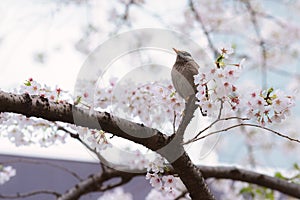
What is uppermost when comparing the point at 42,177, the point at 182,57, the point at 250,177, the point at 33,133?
the point at 182,57

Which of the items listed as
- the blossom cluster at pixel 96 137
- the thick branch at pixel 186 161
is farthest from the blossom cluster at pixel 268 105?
the blossom cluster at pixel 96 137

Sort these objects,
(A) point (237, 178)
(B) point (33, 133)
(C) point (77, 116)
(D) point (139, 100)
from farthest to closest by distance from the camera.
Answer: (A) point (237, 178), (B) point (33, 133), (D) point (139, 100), (C) point (77, 116)

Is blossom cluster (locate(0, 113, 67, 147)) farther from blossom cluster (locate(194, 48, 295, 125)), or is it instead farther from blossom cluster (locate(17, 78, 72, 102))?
blossom cluster (locate(194, 48, 295, 125))

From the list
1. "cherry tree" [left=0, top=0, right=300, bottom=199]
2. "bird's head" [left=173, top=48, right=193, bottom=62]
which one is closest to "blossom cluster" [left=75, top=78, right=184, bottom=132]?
"cherry tree" [left=0, top=0, right=300, bottom=199]

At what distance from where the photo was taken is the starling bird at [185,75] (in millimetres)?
856

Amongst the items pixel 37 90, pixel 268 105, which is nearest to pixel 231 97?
pixel 268 105

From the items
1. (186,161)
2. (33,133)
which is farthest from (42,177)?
(186,161)

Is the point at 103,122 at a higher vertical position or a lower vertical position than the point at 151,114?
higher

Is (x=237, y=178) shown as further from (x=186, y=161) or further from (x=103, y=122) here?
(x=103, y=122)

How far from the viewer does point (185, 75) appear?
85 cm

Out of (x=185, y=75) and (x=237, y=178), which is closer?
(x=185, y=75)

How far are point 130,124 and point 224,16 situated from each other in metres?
2.52

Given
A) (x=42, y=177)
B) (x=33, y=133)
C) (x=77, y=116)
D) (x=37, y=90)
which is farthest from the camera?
Answer: (x=42, y=177)

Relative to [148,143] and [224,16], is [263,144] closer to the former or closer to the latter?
[224,16]
